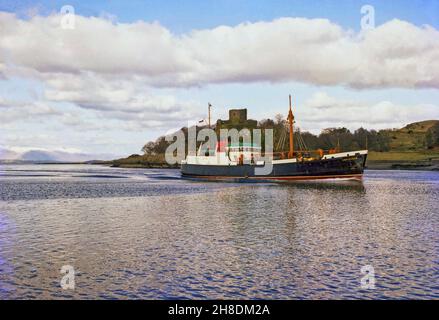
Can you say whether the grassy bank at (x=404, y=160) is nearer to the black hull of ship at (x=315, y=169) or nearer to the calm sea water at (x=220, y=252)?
the black hull of ship at (x=315, y=169)

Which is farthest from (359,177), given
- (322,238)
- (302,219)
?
(322,238)

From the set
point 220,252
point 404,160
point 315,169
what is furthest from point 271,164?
point 404,160

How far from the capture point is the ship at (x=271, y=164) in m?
62.3

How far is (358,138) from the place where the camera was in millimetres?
187750

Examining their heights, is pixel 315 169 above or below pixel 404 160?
below

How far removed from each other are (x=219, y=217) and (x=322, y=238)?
8485 millimetres

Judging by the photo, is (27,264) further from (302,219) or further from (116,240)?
(302,219)

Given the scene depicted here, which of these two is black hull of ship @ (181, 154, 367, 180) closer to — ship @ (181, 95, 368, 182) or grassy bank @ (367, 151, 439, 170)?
ship @ (181, 95, 368, 182)

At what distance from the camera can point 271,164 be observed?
6625 cm

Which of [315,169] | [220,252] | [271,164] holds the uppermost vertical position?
[271,164]

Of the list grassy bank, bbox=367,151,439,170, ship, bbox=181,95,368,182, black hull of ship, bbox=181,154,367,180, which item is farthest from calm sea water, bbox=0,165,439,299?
grassy bank, bbox=367,151,439,170

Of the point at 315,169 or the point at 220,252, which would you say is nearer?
the point at 220,252

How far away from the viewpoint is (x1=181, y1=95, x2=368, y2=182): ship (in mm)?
62281

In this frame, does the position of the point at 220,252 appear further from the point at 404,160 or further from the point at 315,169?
the point at 404,160
